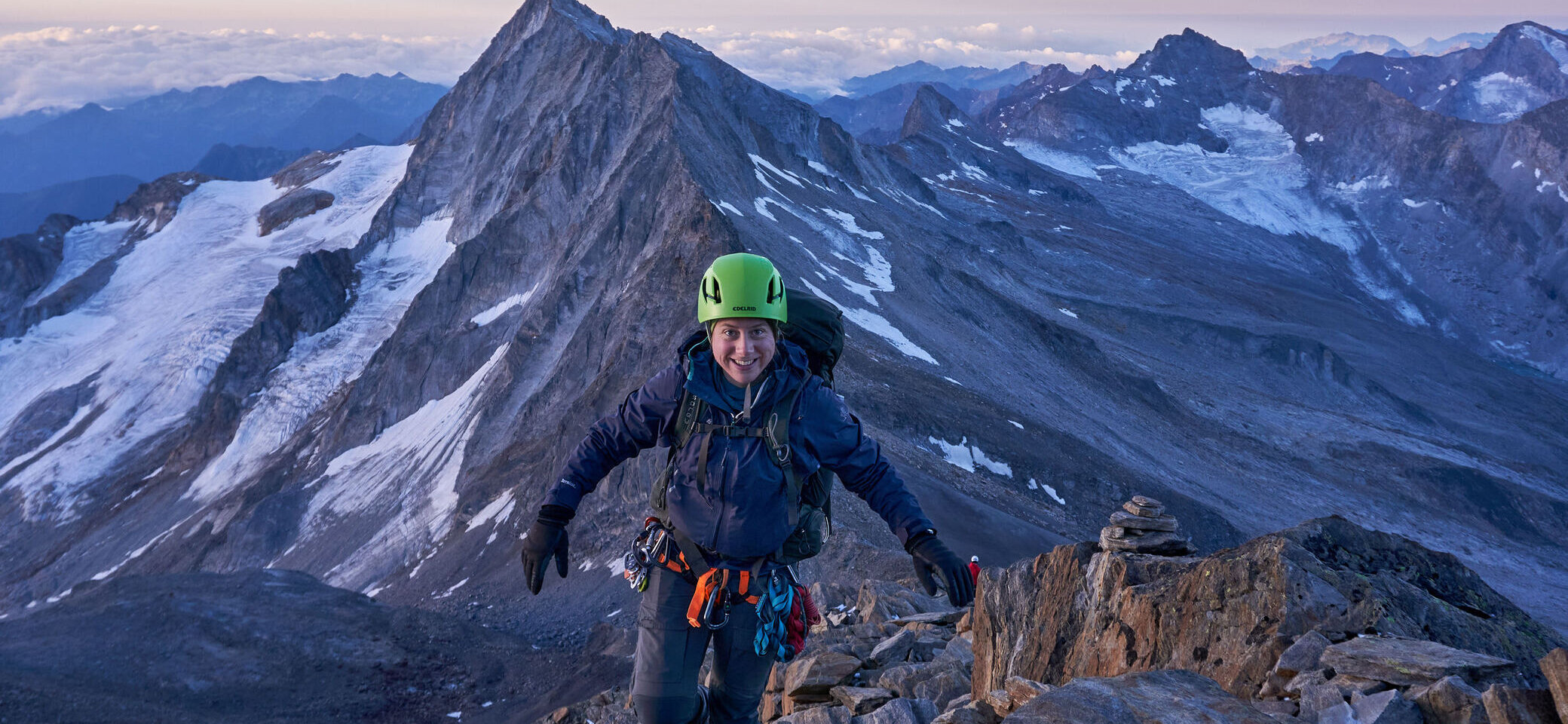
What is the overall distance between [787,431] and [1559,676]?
4.48 meters

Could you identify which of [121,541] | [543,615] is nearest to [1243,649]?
[543,615]

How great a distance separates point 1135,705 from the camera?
18.9ft

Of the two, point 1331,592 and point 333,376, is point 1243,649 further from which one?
point 333,376

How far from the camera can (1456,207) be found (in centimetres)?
17650

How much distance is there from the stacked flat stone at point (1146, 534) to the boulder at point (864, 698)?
250 cm

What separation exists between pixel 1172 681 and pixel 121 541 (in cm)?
6852

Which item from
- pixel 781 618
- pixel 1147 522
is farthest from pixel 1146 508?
pixel 781 618

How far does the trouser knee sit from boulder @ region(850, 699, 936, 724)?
2212 millimetres

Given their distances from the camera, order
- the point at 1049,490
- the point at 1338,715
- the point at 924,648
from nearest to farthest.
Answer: the point at 1338,715 < the point at 924,648 < the point at 1049,490

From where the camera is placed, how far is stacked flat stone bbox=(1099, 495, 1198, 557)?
8.77m

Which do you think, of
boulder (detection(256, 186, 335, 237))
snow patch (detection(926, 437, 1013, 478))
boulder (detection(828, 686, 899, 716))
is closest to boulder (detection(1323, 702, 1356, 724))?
boulder (detection(828, 686, 899, 716))

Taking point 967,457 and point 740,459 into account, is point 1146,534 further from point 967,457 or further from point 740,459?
point 967,457

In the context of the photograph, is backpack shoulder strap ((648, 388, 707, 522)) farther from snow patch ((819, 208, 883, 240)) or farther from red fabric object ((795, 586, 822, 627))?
snow patch ((819, 208, 883, 240))

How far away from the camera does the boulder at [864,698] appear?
338 inches
